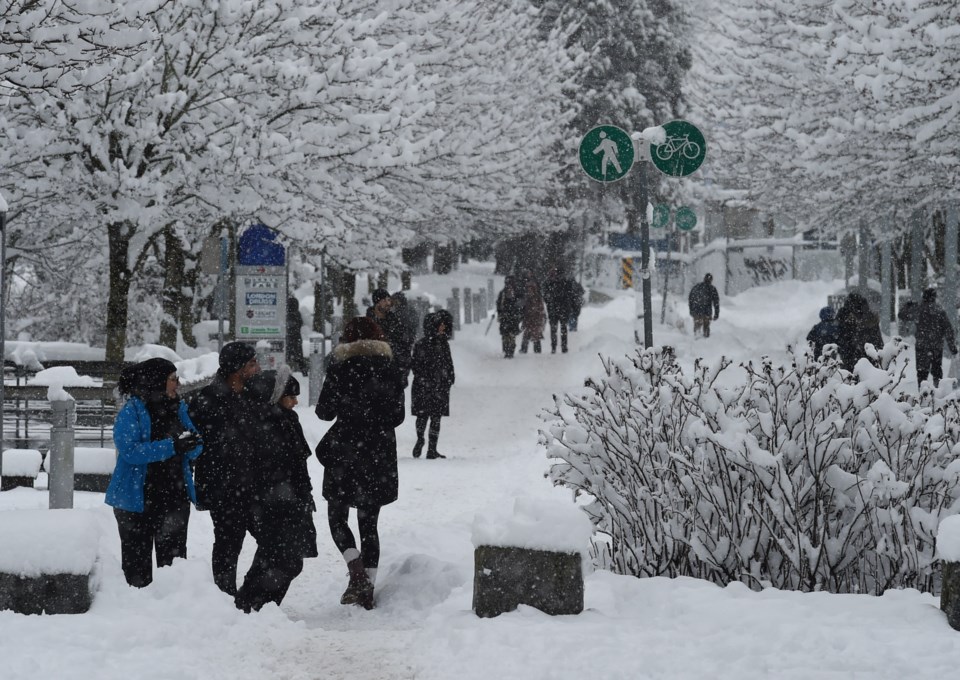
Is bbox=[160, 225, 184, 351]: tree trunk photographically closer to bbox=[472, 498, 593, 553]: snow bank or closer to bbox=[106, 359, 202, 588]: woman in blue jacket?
bbox=[106, 359, 202, 588]: woman in blue jacket

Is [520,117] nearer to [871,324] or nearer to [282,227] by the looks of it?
[282,227]

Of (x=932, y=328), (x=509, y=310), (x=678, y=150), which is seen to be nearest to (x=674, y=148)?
(x=678, y=150)

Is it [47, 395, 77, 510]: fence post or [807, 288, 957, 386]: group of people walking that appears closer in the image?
[47, 395, 77, 510]: fence post

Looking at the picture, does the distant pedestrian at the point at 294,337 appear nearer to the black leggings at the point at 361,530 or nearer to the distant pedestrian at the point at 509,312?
the distant pedestrian at the point at 509,312

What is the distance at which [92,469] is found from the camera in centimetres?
1166

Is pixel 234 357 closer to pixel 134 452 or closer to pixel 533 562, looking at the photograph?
pixel 134 452

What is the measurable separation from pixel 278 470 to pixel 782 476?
2607 millimetres

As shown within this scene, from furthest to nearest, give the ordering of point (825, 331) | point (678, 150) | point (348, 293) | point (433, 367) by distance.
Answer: point (348, 293) < point (825, 331) < point (433, 367) < point (678, 150)

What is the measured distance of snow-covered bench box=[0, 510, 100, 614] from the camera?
5.88 m

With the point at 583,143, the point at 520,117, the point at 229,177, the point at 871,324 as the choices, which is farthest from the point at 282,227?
the point at 520,117

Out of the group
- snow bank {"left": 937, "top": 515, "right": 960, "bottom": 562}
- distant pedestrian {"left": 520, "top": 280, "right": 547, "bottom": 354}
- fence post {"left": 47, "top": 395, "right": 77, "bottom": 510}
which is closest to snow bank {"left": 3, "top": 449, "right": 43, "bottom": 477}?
fence post {"left": 47, "top": 395, "right": 77, "bottom": 510}

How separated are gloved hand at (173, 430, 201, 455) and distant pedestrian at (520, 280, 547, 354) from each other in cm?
1982

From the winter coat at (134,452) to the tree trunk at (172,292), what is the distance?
13.9 m

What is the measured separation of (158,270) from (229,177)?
1330cm
